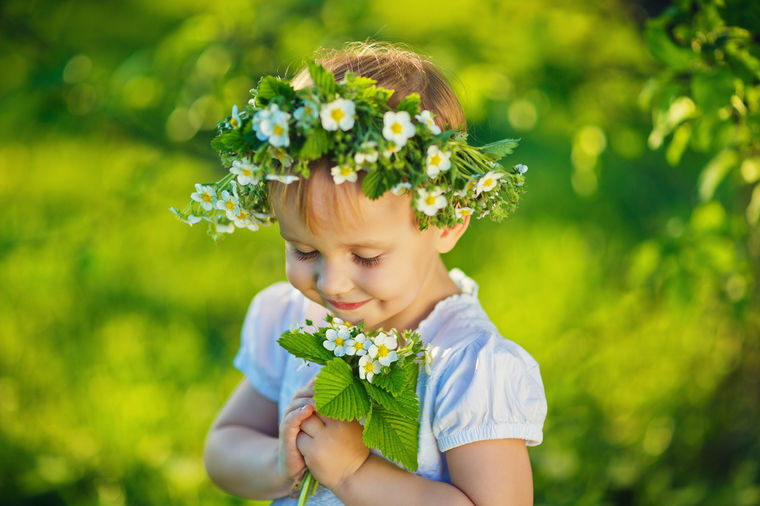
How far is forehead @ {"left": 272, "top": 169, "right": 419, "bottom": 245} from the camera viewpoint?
136 cm

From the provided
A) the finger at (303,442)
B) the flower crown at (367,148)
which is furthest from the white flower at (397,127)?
the finger at (303,442)

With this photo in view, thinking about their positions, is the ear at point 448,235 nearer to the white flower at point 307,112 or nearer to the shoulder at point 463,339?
the shoulder at point 463,339

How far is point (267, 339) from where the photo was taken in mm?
1908

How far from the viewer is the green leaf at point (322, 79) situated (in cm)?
125

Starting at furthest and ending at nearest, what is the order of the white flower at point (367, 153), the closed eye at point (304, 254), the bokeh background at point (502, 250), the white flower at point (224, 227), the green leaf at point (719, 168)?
the bokeh background at point (502, 250)
the green leaf at point (719, 168)
the white flower at point (224, 227)
the closed eye at point (304, 254)
the white flower at point (367, 153)

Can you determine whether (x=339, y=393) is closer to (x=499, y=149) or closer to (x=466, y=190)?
(x=466, y=190)

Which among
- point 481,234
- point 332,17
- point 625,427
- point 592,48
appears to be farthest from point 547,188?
point 332,17

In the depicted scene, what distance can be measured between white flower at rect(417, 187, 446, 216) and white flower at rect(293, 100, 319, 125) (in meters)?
0.23

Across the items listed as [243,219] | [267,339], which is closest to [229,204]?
[243,219]

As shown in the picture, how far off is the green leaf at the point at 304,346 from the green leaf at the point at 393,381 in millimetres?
115

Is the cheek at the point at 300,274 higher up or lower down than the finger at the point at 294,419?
higher up

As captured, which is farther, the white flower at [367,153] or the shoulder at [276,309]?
the shoulder at [276,309]

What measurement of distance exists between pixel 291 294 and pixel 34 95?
1.82 meters

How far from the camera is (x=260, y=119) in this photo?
4.24 feet
